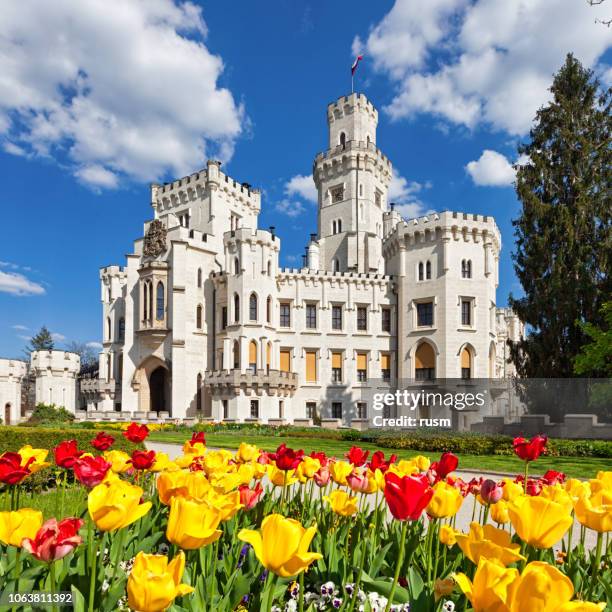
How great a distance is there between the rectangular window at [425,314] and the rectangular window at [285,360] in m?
10.6

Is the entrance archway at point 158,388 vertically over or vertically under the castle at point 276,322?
under

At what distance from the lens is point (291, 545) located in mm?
1783

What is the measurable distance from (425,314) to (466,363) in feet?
15.9

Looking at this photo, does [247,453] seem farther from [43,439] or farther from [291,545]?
[43,439]

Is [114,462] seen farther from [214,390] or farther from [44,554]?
[214,390]

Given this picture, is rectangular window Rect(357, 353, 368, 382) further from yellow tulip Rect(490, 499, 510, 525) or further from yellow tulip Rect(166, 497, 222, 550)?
yellow tulip Rect(166, 497, 222, 550)

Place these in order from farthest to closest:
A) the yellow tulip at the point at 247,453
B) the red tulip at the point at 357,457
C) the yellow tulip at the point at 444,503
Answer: the yellow tulip at the point at 247,453 → the red tulip at the point at 357,457 → the yellow tulip at the point at 444,503

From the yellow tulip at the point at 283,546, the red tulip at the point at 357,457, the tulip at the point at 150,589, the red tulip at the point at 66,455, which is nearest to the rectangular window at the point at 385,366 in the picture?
the red tulip at the point at 357,457

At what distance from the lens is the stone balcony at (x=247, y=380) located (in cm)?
3622

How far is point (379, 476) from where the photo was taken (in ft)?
12.6

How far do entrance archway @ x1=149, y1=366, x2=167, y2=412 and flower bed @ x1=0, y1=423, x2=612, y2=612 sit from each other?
37.6 metres

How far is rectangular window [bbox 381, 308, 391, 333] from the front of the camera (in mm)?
41812

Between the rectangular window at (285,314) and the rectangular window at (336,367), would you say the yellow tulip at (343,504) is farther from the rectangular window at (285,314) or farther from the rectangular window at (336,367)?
the rectangular window at (336,367)

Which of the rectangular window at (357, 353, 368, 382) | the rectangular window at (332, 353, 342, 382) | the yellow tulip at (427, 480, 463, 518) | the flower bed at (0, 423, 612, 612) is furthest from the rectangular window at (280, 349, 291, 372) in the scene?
the yellow tulip at (427, 480, 463, 518)
